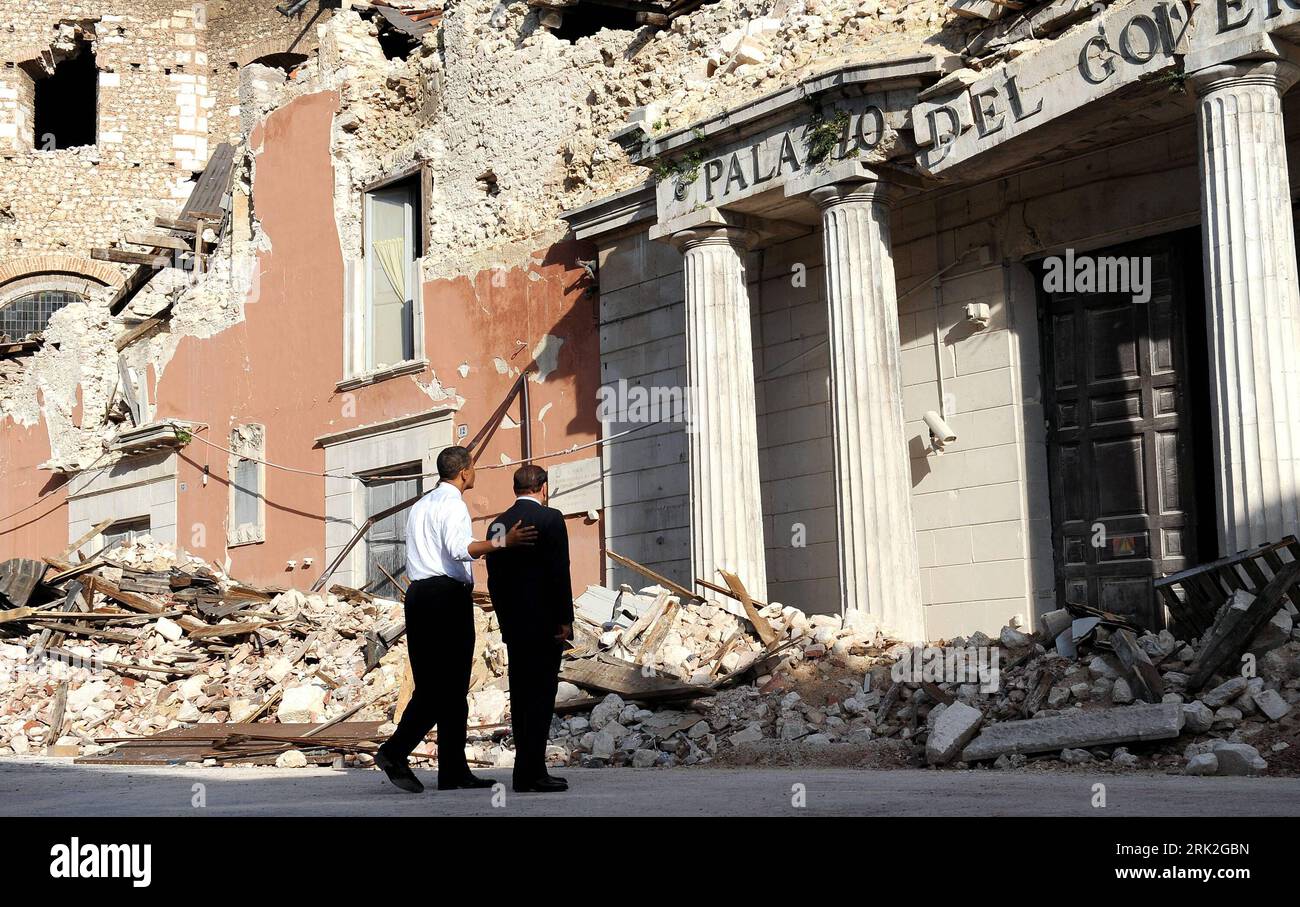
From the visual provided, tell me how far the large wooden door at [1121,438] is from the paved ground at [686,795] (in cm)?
445

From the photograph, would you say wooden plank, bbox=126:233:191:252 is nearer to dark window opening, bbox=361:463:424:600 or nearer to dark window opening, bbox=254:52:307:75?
dark window opening, bbox=361:463:424:600

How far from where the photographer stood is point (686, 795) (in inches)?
274

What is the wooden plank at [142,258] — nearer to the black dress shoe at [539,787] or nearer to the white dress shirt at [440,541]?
the white dress shirt at [440,541]

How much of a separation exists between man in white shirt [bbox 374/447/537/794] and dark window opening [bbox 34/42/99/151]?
30976 millimetres

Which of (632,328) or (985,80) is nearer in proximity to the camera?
(985,80)

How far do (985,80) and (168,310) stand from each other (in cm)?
1506

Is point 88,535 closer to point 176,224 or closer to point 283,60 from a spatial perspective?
point 176,224

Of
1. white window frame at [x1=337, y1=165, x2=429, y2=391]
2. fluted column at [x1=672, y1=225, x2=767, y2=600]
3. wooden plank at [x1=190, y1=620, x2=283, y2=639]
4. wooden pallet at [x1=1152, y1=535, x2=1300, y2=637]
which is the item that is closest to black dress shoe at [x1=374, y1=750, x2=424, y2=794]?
wooden pallet at [x1=1152, y1=535, x2=1300, y2=637]

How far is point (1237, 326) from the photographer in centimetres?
1038

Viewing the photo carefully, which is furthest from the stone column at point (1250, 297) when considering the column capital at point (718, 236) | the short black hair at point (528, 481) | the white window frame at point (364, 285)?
the white window frame at point (364, 285)

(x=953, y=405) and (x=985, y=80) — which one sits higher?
(x=985, y=80)

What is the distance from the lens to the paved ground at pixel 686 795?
235 inches
